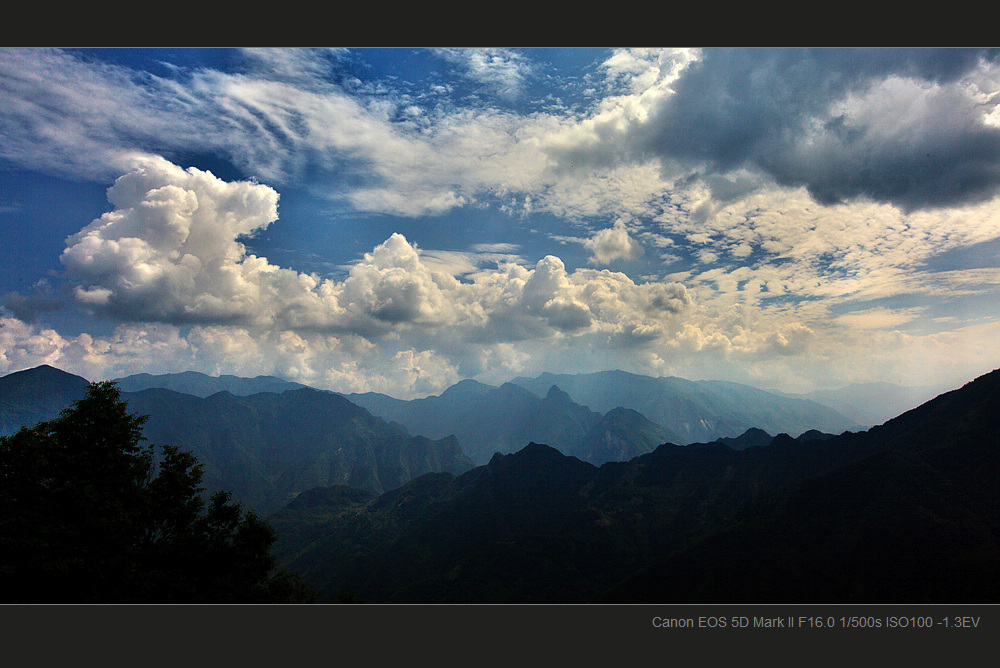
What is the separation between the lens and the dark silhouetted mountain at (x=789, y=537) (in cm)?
7419

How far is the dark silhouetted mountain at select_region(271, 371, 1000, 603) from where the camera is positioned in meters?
74.2

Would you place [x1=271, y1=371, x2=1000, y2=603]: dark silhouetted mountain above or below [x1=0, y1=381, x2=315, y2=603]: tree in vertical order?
below

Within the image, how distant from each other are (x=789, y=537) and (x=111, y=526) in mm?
119143

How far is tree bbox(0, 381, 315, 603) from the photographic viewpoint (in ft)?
80.6

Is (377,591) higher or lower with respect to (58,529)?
lower

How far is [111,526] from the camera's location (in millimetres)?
26531

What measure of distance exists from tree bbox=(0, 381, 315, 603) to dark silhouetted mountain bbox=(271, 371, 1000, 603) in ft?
48.4

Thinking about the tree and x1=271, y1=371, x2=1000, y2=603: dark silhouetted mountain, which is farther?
x1=271, y1=371, x2=1000, y2=603: dark silhouetted mountain

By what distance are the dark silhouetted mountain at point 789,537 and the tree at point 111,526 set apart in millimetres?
14743

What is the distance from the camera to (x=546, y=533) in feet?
525

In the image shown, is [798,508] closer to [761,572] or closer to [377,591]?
[761,572]

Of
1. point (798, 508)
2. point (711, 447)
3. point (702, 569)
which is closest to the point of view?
point (702, 569)

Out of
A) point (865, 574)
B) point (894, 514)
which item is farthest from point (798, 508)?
point (865, 574)

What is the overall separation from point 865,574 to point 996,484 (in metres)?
42.5
